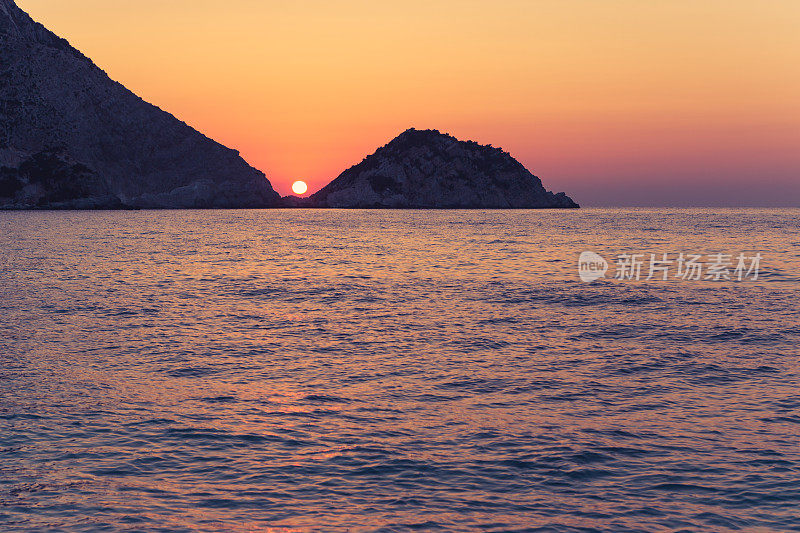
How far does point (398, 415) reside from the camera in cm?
1600

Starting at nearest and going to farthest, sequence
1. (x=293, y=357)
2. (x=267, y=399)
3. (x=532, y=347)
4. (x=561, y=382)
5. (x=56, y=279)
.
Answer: (x=267, y=399)
(x=561, y=382)
(x=293, y=357)
(x=532, y=347)
(x=56, y=279)

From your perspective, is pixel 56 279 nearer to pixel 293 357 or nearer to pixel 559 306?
pixel 293 357

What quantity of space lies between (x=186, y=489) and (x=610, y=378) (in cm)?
1297

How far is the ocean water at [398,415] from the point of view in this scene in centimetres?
1102

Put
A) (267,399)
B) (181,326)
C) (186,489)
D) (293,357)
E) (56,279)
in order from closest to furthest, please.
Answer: (186,489) → (267,399) → (293,357) → (181,326) → (56,279)

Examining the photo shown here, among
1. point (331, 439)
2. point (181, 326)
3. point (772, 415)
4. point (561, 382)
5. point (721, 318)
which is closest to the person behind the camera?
point (331, 439)

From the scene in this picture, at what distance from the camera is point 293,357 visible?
22656 millimetres

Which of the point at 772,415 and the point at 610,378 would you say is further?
the point at 610,378

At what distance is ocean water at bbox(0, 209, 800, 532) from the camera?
11.0 meters

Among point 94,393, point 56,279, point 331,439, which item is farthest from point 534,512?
point 56,279

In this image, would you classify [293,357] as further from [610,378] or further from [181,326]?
[610,378]

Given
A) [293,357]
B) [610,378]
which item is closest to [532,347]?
[610,378]

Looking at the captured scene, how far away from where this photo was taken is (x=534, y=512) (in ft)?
35.7

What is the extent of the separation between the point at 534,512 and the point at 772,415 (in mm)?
8624
